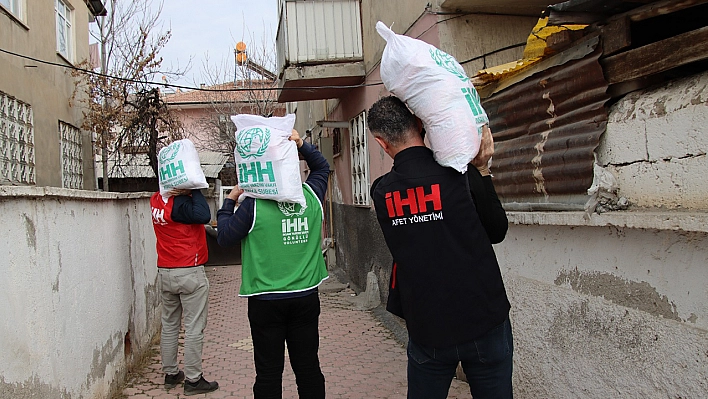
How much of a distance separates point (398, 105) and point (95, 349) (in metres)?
3.00

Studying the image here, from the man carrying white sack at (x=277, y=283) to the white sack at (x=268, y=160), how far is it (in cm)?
9

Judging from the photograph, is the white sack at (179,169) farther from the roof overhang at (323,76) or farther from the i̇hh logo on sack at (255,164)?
the roof overhang at (323,76)

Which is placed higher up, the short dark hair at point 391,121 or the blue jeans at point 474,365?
the short dark hair at point 391,121

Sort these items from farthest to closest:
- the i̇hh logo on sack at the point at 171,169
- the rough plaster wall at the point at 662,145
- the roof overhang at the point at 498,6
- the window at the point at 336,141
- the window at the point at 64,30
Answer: the window at the point at 64,30
the window at the point at 336,141
the roof overhang at the point at 498,6
the i̇hh logo on sack at the point at 171,169
the rough plaster wall at the point at 662,145

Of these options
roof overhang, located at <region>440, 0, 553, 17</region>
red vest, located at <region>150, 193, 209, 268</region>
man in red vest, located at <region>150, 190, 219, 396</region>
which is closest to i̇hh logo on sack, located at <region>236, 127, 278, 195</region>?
man in red vest, located at <region>150, 190, 219, 396</region>

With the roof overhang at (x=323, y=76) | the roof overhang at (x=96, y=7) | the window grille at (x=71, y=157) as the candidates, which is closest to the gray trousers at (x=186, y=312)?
the roof overhang at (x=323, y=76)

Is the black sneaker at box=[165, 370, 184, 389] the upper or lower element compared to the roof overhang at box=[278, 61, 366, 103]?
lower

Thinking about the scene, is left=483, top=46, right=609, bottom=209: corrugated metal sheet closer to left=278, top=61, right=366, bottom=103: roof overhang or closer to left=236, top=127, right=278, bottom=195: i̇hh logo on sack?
left=236, top=127, right=278, bottom=195: i̇hh logo on sack

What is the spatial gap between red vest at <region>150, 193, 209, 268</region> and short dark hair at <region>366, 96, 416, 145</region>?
2797mm

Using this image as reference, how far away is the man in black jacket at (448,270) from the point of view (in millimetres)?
2195

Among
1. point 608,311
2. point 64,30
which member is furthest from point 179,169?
point 64,30

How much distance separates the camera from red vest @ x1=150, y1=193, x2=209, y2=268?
4742 mm

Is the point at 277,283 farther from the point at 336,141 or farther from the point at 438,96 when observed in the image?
the point at 336,141

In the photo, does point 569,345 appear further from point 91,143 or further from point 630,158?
point 91,143
